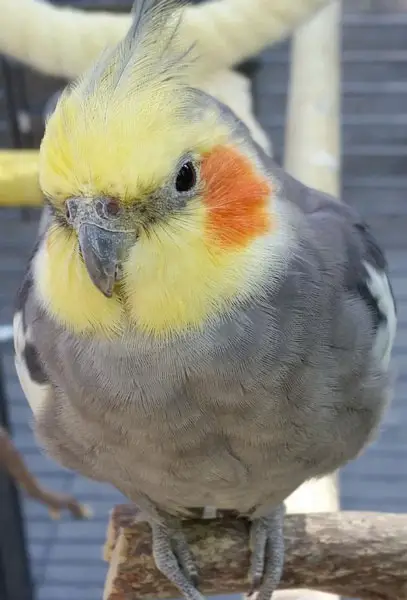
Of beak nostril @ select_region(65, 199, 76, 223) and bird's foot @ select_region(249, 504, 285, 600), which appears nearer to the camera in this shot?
beak nostril @ select_region(65, 199, 76, 223)

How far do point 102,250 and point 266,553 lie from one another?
1.25ft

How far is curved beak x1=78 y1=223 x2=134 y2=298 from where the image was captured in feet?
1.54

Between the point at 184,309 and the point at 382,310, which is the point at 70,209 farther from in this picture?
the point at 382,310

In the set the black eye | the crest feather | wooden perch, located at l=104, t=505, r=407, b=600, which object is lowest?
wooden perch, located at l=104, t=505, r=407, b=600

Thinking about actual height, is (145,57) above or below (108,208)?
above

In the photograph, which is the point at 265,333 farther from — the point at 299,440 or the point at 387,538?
the point at 387,538

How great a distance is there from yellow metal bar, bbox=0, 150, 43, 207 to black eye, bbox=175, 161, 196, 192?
437mm

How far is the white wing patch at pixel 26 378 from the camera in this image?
684mm

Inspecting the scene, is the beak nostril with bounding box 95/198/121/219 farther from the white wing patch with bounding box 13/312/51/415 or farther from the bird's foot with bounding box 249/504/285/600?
the bird's foot with bounding box 249/504/285/600

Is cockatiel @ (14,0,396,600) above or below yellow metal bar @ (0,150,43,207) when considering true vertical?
below

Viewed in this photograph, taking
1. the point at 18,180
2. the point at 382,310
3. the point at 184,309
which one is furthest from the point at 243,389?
the point at 18,180

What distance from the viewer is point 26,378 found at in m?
0.72

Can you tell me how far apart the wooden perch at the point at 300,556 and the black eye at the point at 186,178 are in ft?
1.11

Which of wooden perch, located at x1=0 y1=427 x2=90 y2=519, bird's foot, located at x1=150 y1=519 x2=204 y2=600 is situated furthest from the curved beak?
wooden perch, located at x1=0 y1=427 x2=90 y2=519
